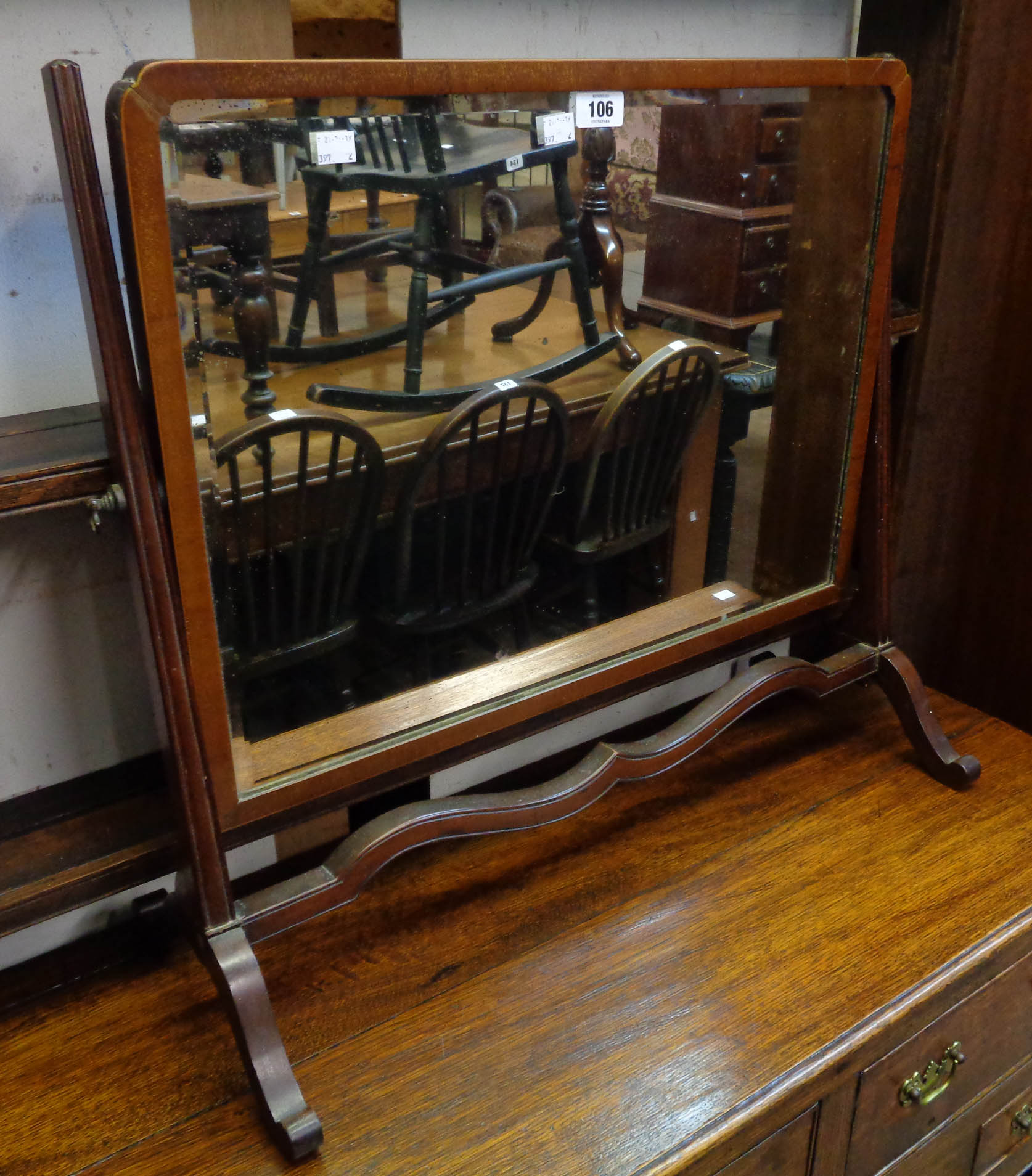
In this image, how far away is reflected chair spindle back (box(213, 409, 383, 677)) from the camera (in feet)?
2.63

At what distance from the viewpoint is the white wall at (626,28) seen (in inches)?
38.1

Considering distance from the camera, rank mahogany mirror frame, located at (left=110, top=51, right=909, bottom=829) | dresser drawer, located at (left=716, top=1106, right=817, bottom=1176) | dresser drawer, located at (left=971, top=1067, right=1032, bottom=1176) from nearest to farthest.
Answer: mahogany mirror frame, located at (left=110, top=51, right=909, bottom=829)
dresser drawer, located at (left=716, top=1106, right=817, bottom=1176)
dresser drawer, located at (left=971, top=1067, right=1032, bottom=1176)

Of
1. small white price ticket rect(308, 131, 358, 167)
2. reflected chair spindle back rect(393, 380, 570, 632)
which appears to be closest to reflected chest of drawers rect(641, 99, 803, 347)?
reflected chair spindle back rect(393, 380, 570, 632)

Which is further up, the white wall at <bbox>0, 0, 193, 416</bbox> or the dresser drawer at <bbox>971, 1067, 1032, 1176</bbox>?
the white wall at <bbox>0, 0, 193, 416</bbox>

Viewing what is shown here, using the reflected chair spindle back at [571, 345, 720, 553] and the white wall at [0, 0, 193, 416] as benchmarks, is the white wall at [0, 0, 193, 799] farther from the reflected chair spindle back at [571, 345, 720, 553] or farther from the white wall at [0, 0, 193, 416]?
the reflected chair spindle back at [571, 345, 720, 553]

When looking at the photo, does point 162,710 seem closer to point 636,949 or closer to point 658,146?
point 636,949

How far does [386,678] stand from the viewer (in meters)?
0.94

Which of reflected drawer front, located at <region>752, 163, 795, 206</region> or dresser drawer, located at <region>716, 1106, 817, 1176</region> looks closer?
dresser drawer, located at <region>716, 1106, 817, 1176</region>

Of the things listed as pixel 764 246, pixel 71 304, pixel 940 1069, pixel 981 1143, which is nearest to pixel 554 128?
pixel 764 246

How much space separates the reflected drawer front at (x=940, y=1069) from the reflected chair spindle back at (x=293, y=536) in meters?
0.64

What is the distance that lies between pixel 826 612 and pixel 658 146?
567 millimetres

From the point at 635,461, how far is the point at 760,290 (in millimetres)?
218

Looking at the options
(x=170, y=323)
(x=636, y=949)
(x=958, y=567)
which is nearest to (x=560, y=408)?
(x=170, y=323)

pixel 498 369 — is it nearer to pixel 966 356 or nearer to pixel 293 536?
pixel 293 536
